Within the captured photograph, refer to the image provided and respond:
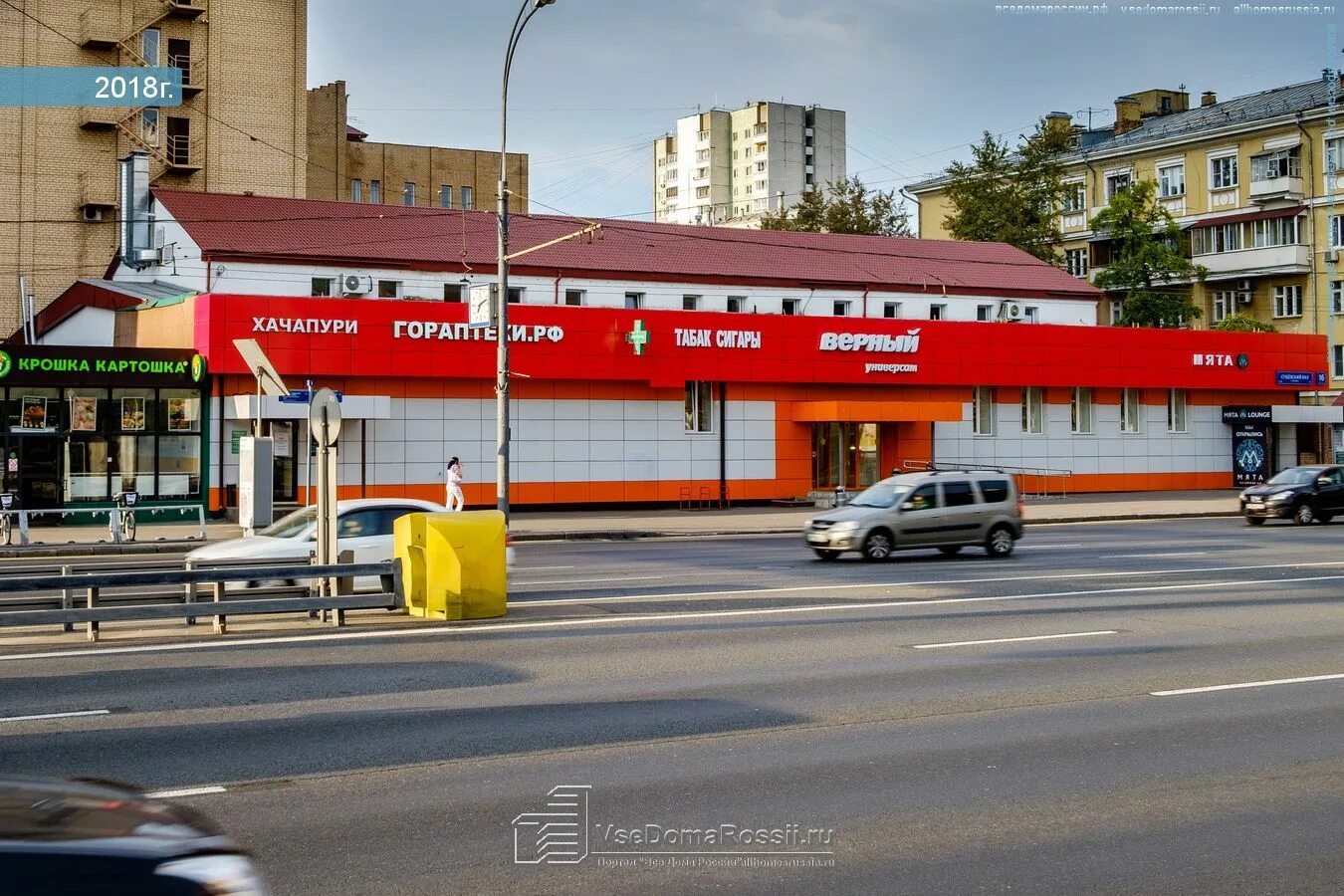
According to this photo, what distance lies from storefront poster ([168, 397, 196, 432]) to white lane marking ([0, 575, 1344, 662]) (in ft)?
73.7

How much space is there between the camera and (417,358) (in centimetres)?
3741

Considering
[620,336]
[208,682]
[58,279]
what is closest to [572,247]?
[620,336]

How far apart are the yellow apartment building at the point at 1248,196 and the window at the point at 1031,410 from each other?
18.5 m

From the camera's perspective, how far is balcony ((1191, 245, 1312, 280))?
6381 centimetres

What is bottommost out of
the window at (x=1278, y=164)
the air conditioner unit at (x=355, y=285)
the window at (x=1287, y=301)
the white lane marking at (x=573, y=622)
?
the white lane marking at (x=573, y=622)

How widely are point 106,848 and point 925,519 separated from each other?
2237 cm

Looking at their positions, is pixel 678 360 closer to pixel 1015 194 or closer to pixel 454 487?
pixel 454 487

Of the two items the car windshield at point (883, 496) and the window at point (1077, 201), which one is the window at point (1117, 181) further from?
the car windshield at point (883, 496)

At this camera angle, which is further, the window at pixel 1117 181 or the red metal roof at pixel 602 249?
the window at pixel 1117 181

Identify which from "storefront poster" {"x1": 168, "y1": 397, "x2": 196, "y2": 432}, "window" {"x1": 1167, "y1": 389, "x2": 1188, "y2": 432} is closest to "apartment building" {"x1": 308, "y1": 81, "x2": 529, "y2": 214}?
"window" {"x1": 1167, "y1": 389, "x2": 1188, "y2": 432}

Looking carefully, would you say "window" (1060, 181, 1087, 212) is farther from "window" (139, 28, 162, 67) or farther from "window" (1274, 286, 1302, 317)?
"window" (139, 28, 162, 67)

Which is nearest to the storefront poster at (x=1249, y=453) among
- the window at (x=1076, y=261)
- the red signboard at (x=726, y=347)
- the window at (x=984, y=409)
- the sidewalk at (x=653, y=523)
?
the red signboard at (x=726, y=347)

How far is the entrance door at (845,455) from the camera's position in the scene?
44531 mm

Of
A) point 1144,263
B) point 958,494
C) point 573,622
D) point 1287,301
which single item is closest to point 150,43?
point 1144,263
